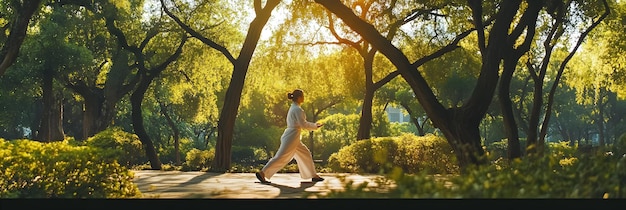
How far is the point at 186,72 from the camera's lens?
103 feet

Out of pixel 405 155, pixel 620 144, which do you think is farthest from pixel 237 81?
pixel 620 144

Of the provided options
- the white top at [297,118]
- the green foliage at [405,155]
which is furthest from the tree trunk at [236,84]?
the white top at [297,118]

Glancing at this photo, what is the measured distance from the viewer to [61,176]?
28.6 ft

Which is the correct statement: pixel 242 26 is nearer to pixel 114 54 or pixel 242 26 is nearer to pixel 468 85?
pixel 114 54

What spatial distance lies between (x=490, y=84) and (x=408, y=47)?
52.4 ft

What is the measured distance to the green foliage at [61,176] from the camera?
858 cm

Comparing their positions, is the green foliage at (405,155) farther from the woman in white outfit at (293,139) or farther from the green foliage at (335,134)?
the green foliage at (335,134)

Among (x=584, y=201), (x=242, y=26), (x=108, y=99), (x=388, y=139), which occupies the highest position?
(x=242, y=26)

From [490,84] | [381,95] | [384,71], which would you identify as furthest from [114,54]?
[490,84]

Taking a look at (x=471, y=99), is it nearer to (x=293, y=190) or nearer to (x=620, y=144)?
(x=293, y=190)

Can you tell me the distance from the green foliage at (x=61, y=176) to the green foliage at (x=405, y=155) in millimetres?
11291

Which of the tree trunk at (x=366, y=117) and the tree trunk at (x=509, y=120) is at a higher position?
the tree trunk at (x=366, y=117)

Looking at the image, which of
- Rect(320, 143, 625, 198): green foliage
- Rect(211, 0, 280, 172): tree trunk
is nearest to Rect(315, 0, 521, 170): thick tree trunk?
Rect(320, 143, 625, 198): green foliage

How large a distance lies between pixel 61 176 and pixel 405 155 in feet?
42.3
